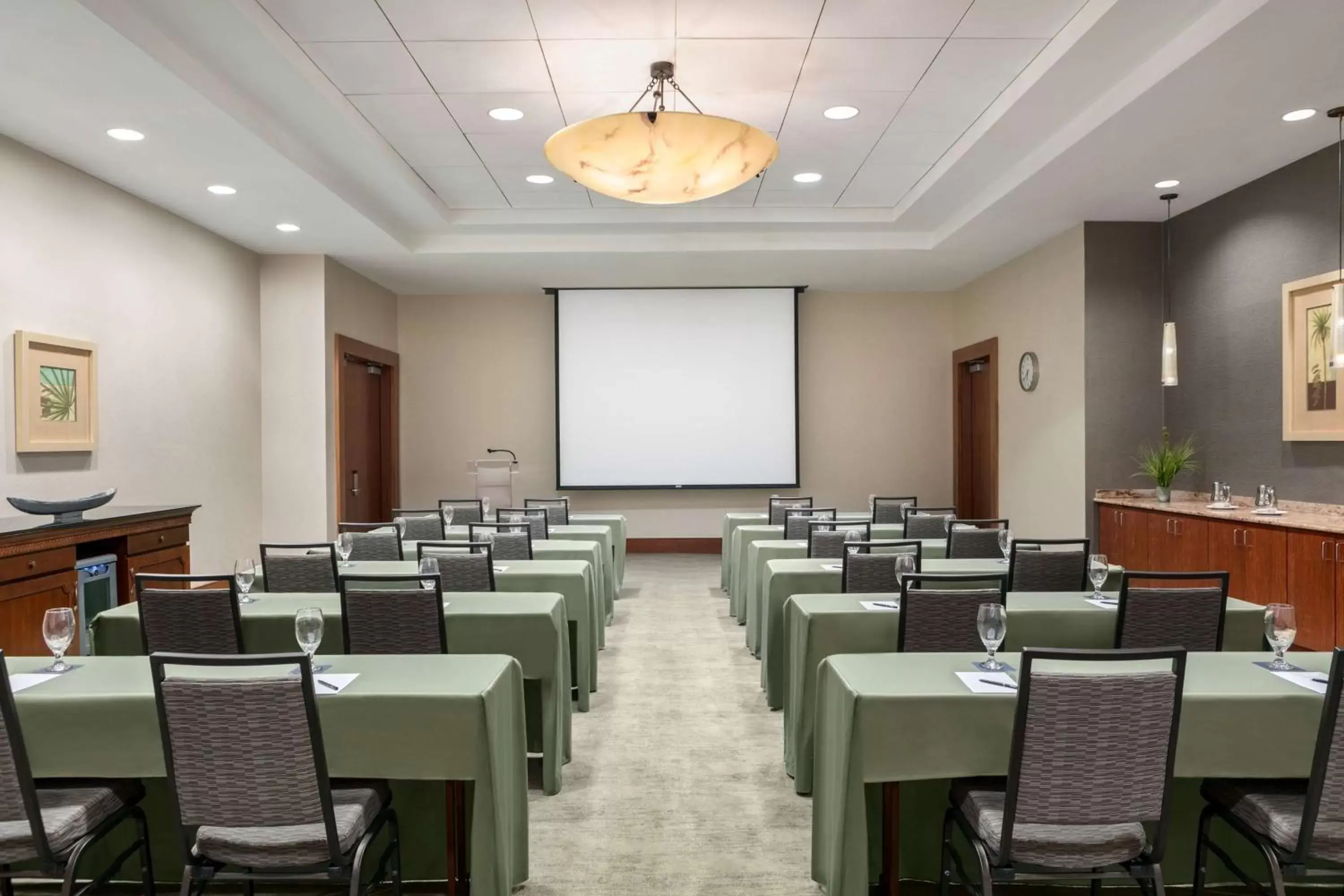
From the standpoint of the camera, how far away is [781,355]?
10.4 metres

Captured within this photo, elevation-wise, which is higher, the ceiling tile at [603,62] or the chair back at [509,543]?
the ceiling tile at [603,62]

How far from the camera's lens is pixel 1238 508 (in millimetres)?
6121

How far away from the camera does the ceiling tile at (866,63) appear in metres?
4.61

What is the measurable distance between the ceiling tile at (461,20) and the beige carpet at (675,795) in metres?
3.35

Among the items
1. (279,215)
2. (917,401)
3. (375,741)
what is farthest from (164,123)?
(917,401)

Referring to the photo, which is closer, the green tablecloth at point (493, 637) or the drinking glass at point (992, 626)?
the drinking glass at point (992, 626)

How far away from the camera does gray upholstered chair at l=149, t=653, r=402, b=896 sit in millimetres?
1922

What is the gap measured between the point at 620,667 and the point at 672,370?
18.5 ft

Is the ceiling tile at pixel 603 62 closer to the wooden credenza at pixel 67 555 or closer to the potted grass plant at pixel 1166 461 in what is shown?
the wooden credenza at pixel 67 555

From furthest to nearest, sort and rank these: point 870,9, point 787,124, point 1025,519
Result: 1. point 1025,519
2. point 787,124
3. point 870,9

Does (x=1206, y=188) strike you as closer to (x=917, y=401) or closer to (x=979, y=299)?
(x=979, y=299)

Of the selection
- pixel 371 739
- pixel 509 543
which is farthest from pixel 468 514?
pixel 371 739

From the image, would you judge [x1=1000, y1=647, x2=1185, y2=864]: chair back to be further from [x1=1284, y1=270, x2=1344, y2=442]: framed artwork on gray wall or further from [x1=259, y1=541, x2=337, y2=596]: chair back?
[x1=1284, y1=270, x2=1344, y2=442]: framed artwork on gray wall

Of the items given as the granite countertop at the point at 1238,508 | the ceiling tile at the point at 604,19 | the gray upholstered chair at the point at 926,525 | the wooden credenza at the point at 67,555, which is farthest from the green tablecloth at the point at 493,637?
the granite countertop at the point at 1238,508
